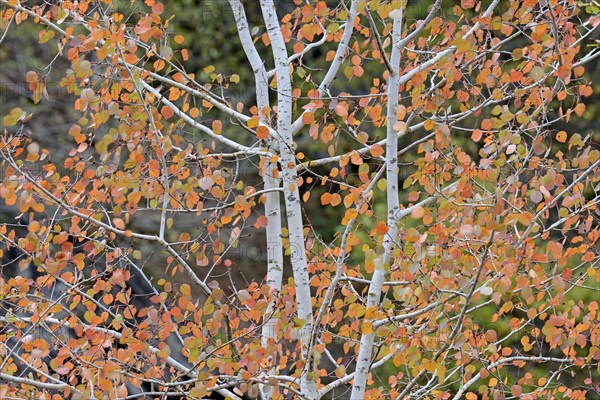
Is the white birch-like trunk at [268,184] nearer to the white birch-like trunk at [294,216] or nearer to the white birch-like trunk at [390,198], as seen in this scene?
the white birch-like trunk at [294,216]

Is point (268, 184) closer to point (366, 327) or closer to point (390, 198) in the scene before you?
point (390, 198)

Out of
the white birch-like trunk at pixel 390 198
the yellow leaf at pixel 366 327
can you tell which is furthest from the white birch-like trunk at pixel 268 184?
the yellow leaf at pixel 366 327

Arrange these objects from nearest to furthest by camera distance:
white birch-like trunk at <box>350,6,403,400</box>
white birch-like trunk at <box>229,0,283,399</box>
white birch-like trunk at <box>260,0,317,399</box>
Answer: white birch-like trunk at <box>350,6,403,400</box>, white birch-like trunk at <box>260,0,317,399</box>, white birch-like trunk at <box>229,0,283,399</box>

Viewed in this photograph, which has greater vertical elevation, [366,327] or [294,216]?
[294,216]

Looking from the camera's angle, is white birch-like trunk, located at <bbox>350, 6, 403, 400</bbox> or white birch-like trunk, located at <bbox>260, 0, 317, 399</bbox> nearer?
white birch-like trunk, located at <bbox>350, 6, 403, 400</bbox>

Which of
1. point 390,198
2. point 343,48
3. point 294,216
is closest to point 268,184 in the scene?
point 294,216

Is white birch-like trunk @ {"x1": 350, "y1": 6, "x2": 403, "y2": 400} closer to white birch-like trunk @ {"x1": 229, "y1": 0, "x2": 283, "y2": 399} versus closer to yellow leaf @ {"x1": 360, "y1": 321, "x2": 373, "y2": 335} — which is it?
yellow leaf @ {"x1": 360, "y1": 321, "x2": 373, "y2": 335}

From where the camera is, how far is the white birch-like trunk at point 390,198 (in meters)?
2.66

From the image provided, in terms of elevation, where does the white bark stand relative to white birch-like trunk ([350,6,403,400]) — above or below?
above

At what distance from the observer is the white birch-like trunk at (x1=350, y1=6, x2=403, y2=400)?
2.66m

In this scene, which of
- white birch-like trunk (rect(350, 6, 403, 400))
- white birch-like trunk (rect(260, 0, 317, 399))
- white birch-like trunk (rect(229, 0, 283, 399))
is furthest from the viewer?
white birch-like trunk (rect(229, 0, 283, 399))

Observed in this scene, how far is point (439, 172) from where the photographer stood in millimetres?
2855

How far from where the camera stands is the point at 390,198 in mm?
2768

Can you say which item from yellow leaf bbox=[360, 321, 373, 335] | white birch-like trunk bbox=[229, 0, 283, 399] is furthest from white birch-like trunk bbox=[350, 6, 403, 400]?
white birch-like trunk bbox=[229, 0, 283, 399]
